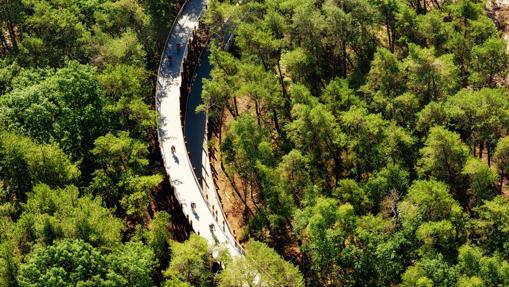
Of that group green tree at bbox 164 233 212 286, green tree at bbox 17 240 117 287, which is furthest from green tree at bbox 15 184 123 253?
green tree at bbox 164 233 212 286

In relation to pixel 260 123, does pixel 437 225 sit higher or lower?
lower

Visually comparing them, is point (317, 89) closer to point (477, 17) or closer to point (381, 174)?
point (381, 174)

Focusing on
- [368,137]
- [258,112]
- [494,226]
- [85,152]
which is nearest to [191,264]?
[85,152]

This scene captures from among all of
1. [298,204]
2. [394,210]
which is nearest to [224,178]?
[298,204]

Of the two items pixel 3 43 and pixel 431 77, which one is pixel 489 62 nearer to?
pixel 431 77

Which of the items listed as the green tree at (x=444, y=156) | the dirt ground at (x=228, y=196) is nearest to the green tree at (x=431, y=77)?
the green tree at (x=444, y=156)

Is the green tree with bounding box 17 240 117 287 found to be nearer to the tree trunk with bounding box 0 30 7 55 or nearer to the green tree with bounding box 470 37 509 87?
the tree trunk with bounding box 0 30 7 55

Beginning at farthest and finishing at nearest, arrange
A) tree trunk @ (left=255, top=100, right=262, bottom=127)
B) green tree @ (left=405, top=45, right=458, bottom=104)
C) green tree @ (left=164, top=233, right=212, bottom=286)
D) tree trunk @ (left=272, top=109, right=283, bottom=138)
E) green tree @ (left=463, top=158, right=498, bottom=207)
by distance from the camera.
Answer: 1. tree trunk @ (left=272, top=109, right=283, bottom=138)
2. tree trunk @ (left=255, top=100, right=262, bottom=127)
3. green tree @ (left=405, top=45, right=458, bottom=104)
4. green tree @ (left=463, top=158, right=498, bottom=207)
5. green tree @ (left=164, top=233, right=212, bottom=286)
